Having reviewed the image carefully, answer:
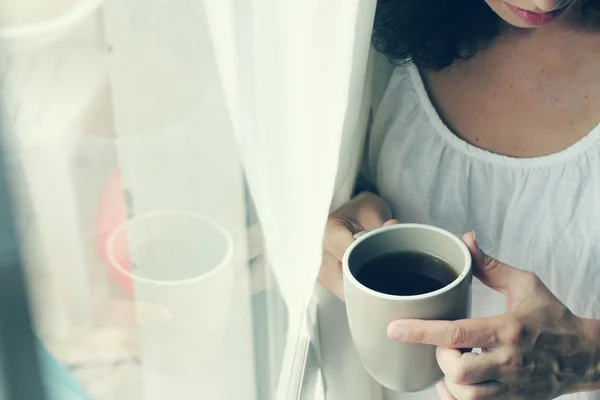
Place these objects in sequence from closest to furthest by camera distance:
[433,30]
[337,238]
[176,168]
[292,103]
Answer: [176,168] < [292,103] < [337,238] < [433,30]

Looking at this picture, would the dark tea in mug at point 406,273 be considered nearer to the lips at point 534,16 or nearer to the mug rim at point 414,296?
the mug rim at point 414,296

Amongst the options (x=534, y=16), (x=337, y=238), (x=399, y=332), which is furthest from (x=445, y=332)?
(x=534, y=16)

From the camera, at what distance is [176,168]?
449mm

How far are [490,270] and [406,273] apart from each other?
0.08 m

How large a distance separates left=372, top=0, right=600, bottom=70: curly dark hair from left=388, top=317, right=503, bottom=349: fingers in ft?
1.11

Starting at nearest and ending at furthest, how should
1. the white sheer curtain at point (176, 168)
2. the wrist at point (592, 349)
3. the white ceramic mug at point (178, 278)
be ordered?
the white sheer curtain at point (176, 168)
the white ceramic mug at point (178, 278)
the wrist at point (592, 349)

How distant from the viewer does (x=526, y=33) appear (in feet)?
2.49

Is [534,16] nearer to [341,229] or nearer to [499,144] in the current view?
[499,144]

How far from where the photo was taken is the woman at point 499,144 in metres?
0.71

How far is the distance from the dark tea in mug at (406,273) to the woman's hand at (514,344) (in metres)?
0.04

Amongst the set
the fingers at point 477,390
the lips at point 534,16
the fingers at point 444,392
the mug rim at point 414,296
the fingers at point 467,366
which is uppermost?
the lips at point 534,16

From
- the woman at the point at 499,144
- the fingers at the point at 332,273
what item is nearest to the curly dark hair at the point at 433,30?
the woman at the point at 499,144

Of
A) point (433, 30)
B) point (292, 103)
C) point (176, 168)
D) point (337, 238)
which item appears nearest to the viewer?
point (176, 168)

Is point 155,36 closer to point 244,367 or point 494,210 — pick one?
point 244,367
